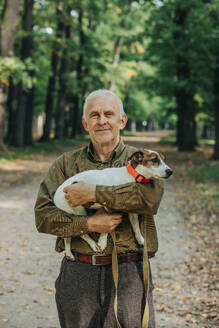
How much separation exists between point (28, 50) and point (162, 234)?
18819 millimetres

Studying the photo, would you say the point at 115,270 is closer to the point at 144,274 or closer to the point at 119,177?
the point at 144,274

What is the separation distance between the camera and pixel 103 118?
2973mm

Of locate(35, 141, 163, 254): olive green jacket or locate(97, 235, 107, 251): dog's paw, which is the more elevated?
locate(35, 141, 163, 254): olive green jacket

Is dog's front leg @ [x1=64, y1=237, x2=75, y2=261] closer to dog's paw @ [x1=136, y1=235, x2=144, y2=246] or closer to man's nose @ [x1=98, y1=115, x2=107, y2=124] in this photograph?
dog's paw @ [x1=136, y1=235, x2=144, y2=246]

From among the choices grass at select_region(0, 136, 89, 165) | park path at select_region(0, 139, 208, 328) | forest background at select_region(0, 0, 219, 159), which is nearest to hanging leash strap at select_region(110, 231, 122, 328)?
park path at select_region(0, 139, 208, 328)

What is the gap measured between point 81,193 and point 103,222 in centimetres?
24

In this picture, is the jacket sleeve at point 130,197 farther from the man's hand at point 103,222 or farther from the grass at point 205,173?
the grass at point 205,173

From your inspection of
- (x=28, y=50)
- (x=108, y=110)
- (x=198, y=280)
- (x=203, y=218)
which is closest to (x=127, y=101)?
(x=28, y=50)

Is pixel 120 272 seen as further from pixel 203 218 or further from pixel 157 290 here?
pixel 203 218

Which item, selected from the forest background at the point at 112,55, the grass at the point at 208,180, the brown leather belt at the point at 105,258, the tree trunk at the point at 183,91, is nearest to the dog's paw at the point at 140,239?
the brown leather belt at the point at 105,258

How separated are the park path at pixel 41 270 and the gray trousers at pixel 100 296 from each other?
2391mm

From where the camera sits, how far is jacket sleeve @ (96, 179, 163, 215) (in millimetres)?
2768

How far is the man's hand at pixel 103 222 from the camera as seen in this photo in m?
2.78

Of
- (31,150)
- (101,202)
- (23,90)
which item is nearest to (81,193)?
(101,202)
